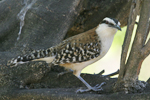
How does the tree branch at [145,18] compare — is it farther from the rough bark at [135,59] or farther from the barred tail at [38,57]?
the barred tail at [38,57]

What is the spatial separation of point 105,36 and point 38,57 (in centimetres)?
116

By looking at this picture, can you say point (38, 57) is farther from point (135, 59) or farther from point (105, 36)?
point (135, 59)

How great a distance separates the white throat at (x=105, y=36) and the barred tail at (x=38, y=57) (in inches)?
31.8

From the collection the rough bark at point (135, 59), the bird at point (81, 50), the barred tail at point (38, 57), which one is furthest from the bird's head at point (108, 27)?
the rough bark at point (135, 59)

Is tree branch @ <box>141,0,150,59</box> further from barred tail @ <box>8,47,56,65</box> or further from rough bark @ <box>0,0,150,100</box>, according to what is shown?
barred tail @ <box>8,47,56,65</box>

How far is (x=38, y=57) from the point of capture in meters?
3.28

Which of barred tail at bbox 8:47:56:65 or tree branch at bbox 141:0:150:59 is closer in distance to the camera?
tree branch at bbox 141:0:150:59

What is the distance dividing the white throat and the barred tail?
806 mm

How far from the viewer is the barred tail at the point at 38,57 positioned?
314cm

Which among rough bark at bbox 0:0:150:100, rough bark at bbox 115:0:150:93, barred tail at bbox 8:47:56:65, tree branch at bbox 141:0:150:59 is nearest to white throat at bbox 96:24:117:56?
rough bark at bbox 0:0:150:100

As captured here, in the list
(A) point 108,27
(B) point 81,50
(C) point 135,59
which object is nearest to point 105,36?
(A) point 108,27

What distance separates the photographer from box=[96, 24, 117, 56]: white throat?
354 cm

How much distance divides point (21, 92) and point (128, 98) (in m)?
1.51

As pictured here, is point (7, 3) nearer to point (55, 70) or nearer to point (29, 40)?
point (29, 40)
